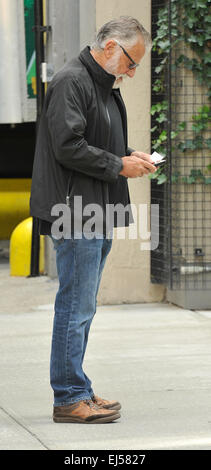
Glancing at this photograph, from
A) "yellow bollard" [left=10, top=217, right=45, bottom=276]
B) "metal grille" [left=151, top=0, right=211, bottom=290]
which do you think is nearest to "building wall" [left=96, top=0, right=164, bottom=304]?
"metal grille" [left=151, top=0, right=211, bottom=290]

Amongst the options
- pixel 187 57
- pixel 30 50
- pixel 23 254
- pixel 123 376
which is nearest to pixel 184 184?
pixel 187 57

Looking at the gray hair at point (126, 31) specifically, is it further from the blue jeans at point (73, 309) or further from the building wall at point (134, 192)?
the building wall at point (134, 192)

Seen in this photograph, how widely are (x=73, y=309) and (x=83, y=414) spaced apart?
49 cm

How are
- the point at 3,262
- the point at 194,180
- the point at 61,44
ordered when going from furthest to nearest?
the point at 3,262
the point at 61,44
the point at 194,180

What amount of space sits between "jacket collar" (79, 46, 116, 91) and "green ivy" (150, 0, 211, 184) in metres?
2.81

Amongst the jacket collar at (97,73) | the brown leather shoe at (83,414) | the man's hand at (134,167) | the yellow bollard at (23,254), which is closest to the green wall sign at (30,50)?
the yellow bollard at (23,254)

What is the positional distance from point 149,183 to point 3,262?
354 cm

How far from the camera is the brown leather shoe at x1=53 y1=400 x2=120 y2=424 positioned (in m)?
4.32

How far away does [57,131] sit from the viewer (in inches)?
161

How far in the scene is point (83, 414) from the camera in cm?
432

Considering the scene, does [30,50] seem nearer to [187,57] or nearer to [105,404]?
[187,57]

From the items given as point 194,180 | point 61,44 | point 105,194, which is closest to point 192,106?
point 194,180
